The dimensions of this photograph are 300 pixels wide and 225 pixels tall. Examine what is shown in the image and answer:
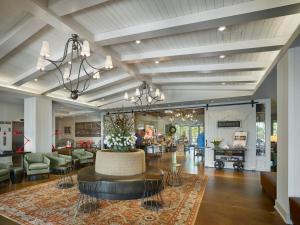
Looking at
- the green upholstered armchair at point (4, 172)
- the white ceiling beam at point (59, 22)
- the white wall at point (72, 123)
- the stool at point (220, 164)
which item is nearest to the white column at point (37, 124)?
the green upholstered armchair at point (4, 172)

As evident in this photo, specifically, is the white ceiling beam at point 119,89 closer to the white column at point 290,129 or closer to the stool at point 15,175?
the stool at point 15,175

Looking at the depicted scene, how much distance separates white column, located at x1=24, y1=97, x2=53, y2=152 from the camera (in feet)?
23.2

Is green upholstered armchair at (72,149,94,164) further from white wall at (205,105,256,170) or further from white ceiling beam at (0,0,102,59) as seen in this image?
white wall at (205,105,256,170)

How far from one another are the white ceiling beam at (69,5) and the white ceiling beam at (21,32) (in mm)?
620

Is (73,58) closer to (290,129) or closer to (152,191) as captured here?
(152,191)

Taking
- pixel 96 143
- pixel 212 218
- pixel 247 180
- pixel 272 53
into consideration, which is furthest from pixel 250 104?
pixel 96 143

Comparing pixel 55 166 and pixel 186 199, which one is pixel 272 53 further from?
pixel 55 166

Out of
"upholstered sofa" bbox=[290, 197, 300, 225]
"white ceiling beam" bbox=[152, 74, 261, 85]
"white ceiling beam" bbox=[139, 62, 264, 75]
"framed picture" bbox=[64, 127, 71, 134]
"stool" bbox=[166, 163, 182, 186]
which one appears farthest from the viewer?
"framed picture" bbox=[64, 127, 71, 134]

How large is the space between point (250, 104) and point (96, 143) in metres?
9.67

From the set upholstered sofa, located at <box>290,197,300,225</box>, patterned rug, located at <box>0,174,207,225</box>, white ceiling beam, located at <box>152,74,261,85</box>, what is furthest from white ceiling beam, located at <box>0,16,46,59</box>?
upholstered sofa, located at <box>290,197,300,225</box>

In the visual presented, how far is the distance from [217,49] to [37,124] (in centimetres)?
690

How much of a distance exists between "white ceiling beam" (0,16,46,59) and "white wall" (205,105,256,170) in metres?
7.81

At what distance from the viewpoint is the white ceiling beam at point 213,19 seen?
7.93 feet

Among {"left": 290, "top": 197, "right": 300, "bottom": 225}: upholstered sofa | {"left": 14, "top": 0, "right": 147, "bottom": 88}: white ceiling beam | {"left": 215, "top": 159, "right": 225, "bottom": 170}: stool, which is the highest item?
{"left": 14, "top": 0, "right": 147, "bottom": 88}: white ceiling beam
